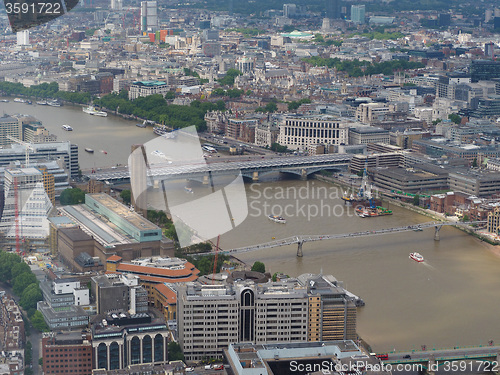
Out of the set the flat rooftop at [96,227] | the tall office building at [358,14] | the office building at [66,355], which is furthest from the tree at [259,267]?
the tall office building at [358,14]

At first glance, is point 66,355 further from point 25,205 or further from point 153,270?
point 25,205

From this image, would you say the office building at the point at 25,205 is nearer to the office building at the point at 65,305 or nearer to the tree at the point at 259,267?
the office building at the point at 65,305

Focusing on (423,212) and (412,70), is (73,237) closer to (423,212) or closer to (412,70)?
(423,212)

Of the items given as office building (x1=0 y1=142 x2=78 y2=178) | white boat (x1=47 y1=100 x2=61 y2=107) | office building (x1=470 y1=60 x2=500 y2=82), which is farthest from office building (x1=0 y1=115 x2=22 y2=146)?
office building (x1=470 y1=60 x2=500 y2=82)

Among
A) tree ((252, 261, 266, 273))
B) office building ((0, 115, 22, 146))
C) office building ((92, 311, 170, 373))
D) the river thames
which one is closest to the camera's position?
Result: office building ((92, 311, 170, 373))

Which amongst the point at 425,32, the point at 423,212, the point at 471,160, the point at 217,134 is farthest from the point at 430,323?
the point at 425,32

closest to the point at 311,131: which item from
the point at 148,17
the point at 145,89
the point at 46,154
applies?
the point at 46,154

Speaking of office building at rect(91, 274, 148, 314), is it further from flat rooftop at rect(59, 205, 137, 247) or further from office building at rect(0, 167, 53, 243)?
office building at rect(0, 167, 53, 243)
